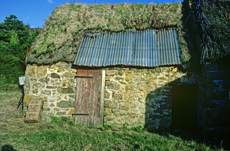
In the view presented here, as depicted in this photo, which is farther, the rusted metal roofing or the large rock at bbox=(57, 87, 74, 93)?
the large rock at bbox=(57, 87, 74, 93)

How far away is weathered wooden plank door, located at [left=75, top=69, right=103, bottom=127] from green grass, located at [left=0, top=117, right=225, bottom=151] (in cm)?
61

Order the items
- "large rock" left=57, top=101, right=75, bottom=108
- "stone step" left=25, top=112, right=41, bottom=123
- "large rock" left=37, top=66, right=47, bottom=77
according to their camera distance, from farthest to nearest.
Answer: "large rock" left=37, top=66, right=47, bottom=77, "large rock" left=57, top=101, right=75, bottom=108, "stone step" left=25, top=112, right=41, bottom=123

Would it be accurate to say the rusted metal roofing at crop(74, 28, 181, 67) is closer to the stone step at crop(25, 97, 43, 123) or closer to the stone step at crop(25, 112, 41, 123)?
the stone step at crop(25, 97, 43, 123)

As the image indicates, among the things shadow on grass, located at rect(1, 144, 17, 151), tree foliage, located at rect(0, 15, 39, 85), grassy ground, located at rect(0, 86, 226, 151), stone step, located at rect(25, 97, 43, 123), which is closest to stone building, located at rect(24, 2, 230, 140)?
stone step, located at rect(25, 97, 43, 123)

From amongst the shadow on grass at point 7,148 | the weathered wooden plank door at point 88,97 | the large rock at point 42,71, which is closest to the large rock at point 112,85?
the weathered wooden plank door at point 88,97

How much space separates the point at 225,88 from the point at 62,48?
5.95m

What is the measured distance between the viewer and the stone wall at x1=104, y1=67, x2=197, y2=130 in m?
5.45

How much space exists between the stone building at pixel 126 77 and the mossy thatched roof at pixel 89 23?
0.15 ft

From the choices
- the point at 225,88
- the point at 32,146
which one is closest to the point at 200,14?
the point at 225,88

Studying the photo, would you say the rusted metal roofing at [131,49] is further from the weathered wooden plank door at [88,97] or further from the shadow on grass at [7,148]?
the shadow on grass at [7,148]

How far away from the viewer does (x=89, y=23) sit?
7.29m

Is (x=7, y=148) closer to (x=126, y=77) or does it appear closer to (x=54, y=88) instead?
(x=54, y=88)

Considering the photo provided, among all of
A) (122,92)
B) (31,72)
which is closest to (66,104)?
(31,72)

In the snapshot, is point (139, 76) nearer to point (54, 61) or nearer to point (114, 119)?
point (114, 119)
